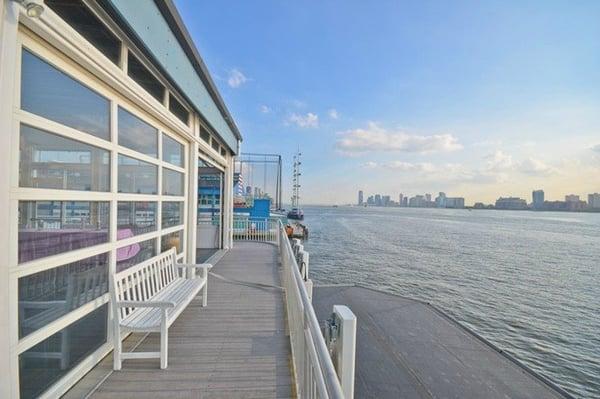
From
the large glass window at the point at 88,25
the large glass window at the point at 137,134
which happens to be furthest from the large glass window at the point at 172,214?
the large glass window at the point at 88,25

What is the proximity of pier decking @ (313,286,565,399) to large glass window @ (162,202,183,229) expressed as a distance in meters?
4.06

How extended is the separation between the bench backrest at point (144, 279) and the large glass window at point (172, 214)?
1.32 feet

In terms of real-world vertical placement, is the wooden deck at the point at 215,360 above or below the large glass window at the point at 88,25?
below

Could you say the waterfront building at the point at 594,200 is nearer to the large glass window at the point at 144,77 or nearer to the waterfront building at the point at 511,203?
the waterfront building at the point at 511,203

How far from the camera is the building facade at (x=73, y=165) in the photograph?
1.62 metres

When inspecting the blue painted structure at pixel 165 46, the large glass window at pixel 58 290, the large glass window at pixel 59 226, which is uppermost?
the blue painted structure at pixel 165 46

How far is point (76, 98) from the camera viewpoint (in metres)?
2.15

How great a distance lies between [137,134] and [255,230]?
30.3 ft

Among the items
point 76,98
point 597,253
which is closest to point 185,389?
point 76,98

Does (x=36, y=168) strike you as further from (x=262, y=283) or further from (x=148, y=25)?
(x=262, y=283)

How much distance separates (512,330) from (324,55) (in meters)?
13.5

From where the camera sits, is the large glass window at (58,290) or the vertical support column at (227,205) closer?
the large glass window at (58,290)

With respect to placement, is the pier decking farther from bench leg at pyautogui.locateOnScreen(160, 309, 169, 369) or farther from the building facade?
the building facade

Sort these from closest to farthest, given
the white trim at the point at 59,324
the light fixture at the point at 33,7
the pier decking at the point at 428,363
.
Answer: the light fixture at the point at 33,7 → the white trim at the point at 59,324 → the pier decking at the point at 428,363
